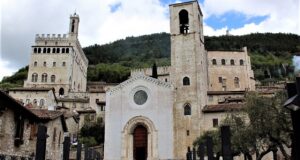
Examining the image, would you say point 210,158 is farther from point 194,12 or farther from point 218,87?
point 218,87

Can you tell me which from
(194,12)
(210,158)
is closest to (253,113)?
(210,158)

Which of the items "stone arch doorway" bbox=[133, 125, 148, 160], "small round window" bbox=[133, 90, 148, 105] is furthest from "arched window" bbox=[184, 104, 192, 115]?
"stone arch doorway" bbox=[133, 125, 148, 160]

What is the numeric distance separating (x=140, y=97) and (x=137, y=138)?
5414 mm

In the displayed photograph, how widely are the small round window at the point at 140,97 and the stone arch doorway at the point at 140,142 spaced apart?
3270 millimetres

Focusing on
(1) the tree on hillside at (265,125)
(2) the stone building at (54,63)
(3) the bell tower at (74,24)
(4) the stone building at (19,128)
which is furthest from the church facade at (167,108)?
(3) the bell tower at (74,24)

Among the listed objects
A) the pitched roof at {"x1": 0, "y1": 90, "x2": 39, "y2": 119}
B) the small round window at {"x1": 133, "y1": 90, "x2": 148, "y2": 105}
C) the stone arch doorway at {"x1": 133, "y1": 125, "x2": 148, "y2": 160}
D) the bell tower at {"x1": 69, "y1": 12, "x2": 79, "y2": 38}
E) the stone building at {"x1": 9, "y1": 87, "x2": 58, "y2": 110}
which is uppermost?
the bell tower at {"x1": 69, "y1": 12, "x2": 79, "y2": 38}

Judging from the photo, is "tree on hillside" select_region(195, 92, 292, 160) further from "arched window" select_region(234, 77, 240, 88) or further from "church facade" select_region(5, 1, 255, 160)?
"arched window" select_region(234, 77, 240, 88)

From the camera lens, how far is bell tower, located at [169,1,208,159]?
41250 mm

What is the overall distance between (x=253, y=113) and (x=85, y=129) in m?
34.7

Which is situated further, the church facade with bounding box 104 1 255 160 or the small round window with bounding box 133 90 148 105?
the small round window with bounding box 133 90 148 105

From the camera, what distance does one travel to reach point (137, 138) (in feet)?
138

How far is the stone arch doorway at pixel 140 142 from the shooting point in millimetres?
41875

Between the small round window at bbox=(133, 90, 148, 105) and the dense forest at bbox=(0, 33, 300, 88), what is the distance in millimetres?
55683

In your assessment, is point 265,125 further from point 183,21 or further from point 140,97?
point 183,21
